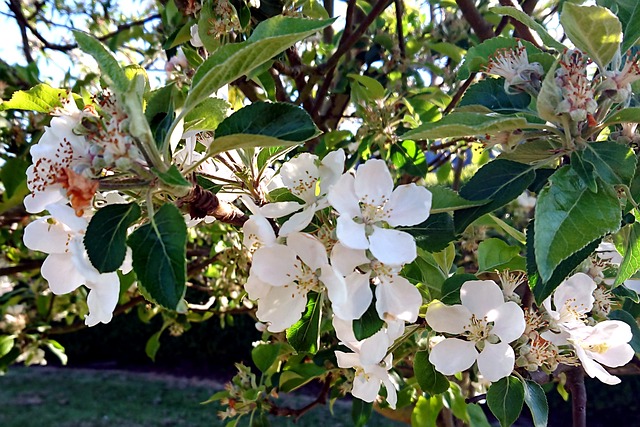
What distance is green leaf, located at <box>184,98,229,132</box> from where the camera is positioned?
895 millimetres

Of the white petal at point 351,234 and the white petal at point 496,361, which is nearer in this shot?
the white petal at point 351,234

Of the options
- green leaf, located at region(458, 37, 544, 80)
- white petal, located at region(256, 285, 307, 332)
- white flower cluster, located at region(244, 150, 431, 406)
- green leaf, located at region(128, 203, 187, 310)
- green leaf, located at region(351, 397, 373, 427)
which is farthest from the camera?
green leaf, located at region(351, 397, 373, 427)

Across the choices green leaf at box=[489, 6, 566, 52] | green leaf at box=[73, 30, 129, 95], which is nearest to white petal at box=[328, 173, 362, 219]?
green leaf at box=[73, 30, 129, 95]

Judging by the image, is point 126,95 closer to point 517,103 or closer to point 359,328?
point 359,328

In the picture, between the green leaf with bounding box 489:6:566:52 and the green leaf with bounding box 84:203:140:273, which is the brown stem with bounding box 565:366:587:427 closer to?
the green leaf with bounding box 489:6:566:52

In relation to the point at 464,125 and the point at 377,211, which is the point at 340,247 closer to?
the point at 377,211

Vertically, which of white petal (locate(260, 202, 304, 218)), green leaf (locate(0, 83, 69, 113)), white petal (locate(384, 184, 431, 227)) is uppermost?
green leaf (locate(0, 83, 69, 113))

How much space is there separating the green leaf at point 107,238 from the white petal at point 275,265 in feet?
0.60

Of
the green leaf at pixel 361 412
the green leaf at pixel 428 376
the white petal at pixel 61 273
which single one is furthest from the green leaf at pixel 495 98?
the green leaf at pixel 361 412

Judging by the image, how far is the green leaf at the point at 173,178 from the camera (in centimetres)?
67

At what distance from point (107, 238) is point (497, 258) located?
76 centimetres

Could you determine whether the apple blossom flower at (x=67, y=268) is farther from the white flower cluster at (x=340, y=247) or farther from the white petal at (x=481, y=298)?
the white petal at (x=481, y=298)

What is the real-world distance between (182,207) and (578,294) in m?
0.75

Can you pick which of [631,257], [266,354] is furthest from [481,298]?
[266,354]
